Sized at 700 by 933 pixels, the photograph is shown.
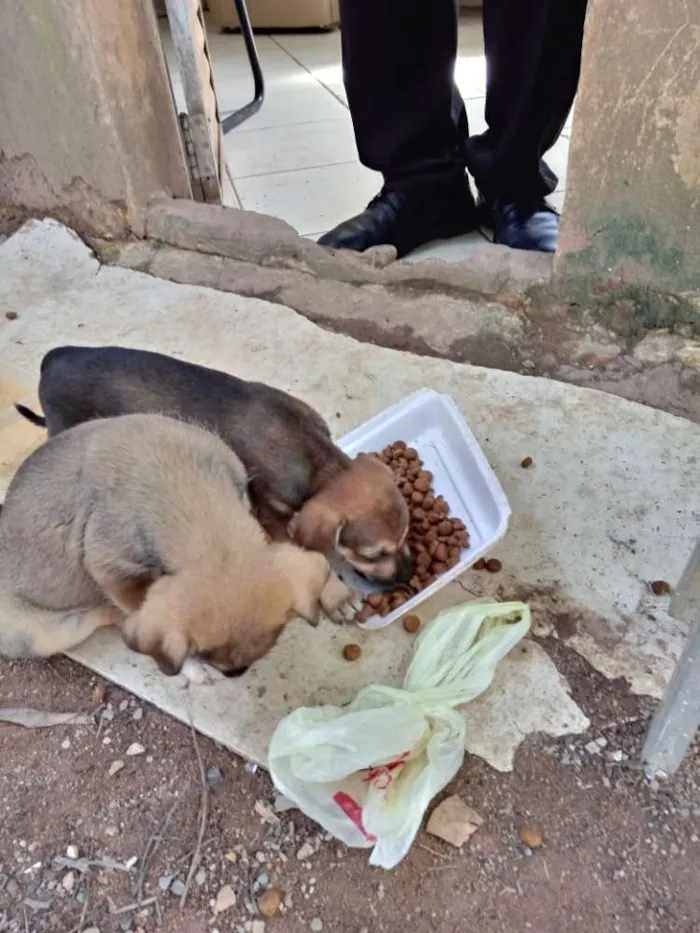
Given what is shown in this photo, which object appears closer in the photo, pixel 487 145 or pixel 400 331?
pixel 400 331

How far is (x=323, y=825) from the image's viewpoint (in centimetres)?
178

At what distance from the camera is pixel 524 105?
342 centimetres

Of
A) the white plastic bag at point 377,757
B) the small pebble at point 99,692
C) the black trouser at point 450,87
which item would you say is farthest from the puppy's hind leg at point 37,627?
the black trouser at point 450,87

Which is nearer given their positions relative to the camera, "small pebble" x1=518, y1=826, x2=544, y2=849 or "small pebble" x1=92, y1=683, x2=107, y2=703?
"small pebble" x1=518, y1=826, x2=544, y2=849

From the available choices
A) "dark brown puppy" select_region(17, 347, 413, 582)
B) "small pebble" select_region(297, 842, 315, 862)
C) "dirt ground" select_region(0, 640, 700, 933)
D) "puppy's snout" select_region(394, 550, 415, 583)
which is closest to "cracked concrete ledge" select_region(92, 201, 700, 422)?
"dark brown puppy" select_region(17, 347, 413, 582)

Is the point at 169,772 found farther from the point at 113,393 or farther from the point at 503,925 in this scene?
the point at 113,393

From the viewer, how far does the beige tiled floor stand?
4.46 meters

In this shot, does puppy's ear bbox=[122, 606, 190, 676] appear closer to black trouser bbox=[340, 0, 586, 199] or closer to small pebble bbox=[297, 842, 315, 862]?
small pebble bbox=[297, 842, 315, 862]

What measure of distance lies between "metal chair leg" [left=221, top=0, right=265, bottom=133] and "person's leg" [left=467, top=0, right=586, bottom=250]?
89.8 inches

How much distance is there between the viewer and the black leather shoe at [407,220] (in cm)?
380

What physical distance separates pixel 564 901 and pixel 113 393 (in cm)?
177

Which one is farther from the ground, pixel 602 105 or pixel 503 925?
pixel 602 105

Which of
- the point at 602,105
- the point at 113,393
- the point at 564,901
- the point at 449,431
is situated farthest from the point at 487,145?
the point at 564,901

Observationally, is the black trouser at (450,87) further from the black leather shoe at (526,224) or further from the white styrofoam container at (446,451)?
the white styrofoam container at (446,451)
